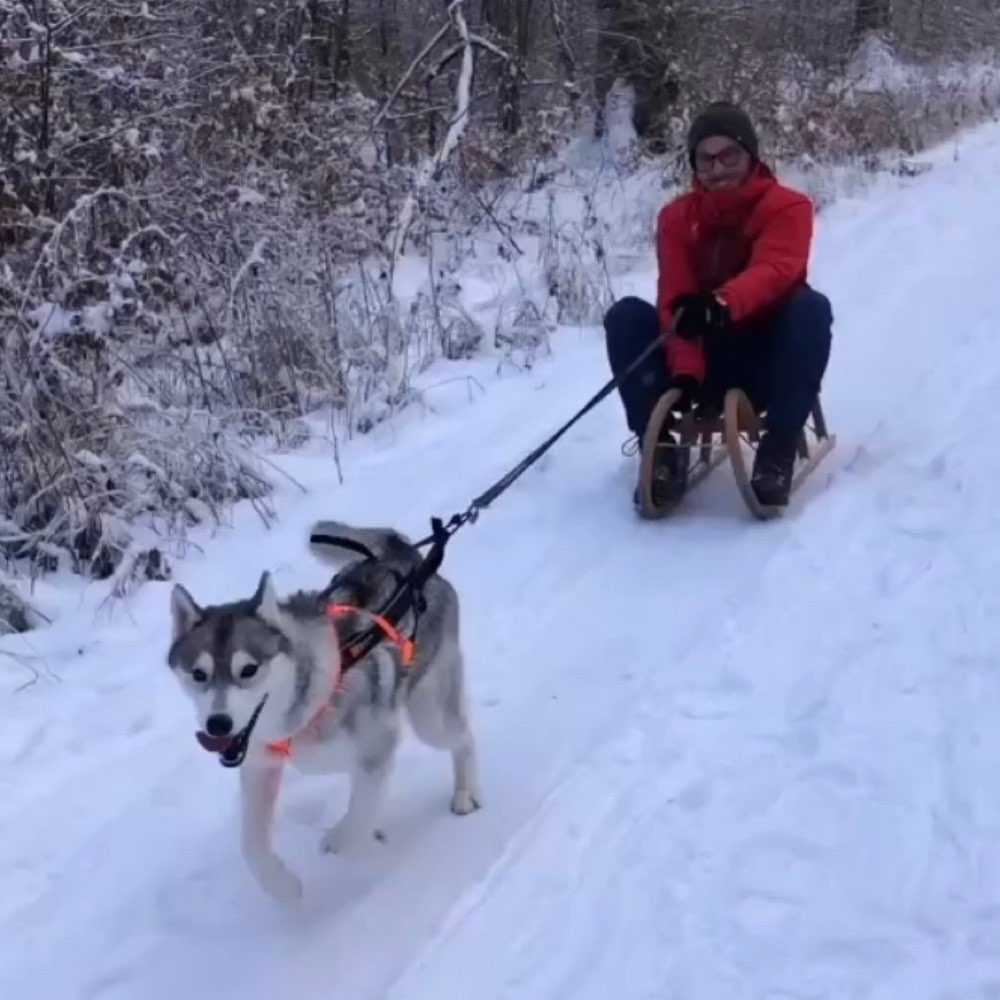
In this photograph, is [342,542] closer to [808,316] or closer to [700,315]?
[700,315]

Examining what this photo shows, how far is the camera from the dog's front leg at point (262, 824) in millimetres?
2615

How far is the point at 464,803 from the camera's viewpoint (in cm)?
309

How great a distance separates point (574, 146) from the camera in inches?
402

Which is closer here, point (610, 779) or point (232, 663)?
point (232, 663)

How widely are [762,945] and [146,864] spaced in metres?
1.35

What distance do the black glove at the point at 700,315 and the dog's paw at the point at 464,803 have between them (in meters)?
2.01

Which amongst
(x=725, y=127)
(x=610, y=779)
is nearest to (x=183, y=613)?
(x=610, y=779)

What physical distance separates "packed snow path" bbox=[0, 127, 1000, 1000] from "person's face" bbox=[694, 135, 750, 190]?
1.10m

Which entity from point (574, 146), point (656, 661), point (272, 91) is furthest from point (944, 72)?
point (656, 661)

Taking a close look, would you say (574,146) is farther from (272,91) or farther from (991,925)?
(991,925)

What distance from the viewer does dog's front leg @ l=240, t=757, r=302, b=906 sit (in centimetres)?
262

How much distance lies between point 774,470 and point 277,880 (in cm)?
244

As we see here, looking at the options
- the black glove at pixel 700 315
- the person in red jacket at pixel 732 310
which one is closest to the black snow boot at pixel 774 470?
the person in red jacket at pixel 732 310

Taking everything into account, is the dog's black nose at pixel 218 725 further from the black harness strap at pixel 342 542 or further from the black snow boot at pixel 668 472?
the black snow boot at pixel 668 472
